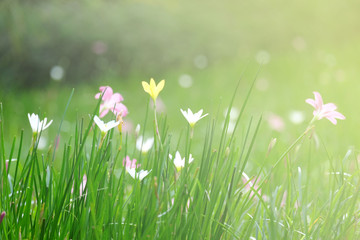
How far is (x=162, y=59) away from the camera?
845 centimetres

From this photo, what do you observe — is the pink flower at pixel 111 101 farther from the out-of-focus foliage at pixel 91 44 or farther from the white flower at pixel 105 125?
the out-of-focus foliage at pixel 91 44

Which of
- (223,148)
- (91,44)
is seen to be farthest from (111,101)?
A: (91,44)

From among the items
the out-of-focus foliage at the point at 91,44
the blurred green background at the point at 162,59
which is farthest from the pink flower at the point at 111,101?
the out-of-focus foliage at the point at 91,44

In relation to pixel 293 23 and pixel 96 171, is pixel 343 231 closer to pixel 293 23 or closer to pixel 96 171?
pixel 96 171

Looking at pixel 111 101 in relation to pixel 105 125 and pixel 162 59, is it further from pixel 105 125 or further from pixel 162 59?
pixel 162 59

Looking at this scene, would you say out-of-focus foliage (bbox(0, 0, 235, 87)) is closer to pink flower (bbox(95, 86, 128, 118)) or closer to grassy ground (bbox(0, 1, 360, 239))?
grassy ground (bbox(0, 1, 360, 239))

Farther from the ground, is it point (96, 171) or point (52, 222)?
point (96, 171)

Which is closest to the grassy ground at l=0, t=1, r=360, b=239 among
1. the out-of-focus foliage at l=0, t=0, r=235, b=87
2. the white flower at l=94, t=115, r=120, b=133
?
the white flower at l=94, t=115, r=120, b=133

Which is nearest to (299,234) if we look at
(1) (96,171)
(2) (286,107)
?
(1) (96,171)

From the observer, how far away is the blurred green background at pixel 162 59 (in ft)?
20.9

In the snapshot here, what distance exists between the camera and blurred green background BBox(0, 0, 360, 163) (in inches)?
250

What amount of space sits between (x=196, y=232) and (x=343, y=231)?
319mm

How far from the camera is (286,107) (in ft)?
19.6

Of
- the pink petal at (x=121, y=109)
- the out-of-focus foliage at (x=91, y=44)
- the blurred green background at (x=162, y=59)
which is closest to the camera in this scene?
the pink petal at (x=121, y=109)
